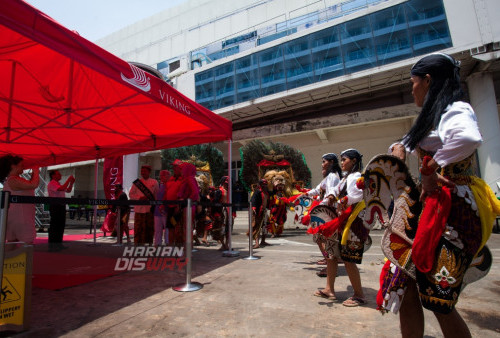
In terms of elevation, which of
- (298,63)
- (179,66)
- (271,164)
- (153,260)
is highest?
(179,66)

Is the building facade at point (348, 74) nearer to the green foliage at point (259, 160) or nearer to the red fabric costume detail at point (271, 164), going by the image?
the green foliage at point (259, 160)

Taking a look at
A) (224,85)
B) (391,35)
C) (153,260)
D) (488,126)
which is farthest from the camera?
(224,85)

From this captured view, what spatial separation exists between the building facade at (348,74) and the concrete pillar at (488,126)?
38mm

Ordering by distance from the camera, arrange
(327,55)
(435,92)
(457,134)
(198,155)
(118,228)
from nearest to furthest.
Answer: (457,134) < (435,92) < (118,228) < (198,155) < (327,55)

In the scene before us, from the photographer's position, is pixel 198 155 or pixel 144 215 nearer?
pixel 144 215

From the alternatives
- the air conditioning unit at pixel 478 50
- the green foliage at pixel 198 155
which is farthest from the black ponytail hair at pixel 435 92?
the air conditioning unit at pixel 478 50

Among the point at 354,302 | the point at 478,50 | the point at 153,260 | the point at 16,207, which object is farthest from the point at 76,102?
the point at 478,50

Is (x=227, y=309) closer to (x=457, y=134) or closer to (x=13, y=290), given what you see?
(x=13, y=290)

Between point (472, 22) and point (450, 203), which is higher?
point (472, 22)

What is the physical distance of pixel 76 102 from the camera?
204 inches

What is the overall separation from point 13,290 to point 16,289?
0.02 meters

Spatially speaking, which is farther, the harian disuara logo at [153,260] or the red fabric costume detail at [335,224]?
the harian disuara logo at [153,260]

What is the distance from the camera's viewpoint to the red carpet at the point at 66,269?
11.7ft

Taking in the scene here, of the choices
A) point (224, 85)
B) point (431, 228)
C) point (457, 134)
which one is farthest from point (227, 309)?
point (224, 85)
